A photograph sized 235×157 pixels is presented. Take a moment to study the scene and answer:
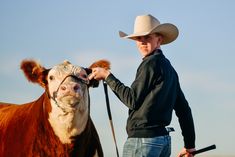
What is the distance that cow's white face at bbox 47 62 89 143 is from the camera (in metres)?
7.14

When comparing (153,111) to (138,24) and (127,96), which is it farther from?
(138,24)

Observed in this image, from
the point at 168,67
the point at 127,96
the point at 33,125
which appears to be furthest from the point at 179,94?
the point at 33,125

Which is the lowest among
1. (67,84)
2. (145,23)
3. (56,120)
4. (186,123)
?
(186,123)

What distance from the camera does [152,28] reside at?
652 cm

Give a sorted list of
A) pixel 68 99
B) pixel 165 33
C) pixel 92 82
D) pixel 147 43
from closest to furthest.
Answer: pixel 147 43 < pixel 165 33 < pixel 68 99 < pixel 92 82

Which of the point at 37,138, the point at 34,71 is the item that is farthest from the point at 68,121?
the point at 34,71

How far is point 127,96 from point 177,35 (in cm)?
158

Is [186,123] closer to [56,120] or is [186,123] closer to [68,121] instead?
[68,121]

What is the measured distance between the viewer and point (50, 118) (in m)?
7.80

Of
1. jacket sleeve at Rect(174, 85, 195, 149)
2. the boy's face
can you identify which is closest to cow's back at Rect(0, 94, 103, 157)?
jacket sleeve at Rect(174, 85, 195, 149)

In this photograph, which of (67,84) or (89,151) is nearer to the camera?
(67,84)

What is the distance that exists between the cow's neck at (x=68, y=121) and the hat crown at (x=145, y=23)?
4.79 feet

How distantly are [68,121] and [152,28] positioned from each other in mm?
1937

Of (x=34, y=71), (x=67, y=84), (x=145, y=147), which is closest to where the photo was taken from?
(x=145, y=147)
